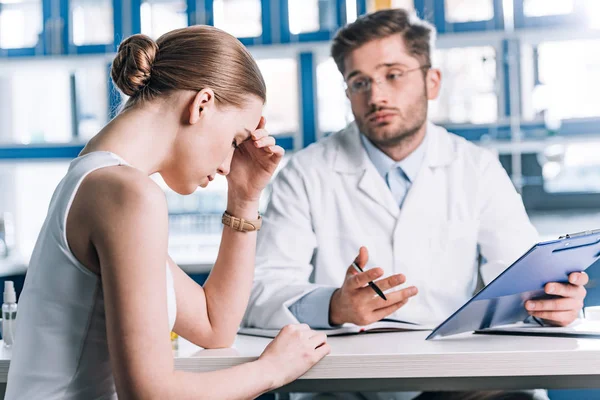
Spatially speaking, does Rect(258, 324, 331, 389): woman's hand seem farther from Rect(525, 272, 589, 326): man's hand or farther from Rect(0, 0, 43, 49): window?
Rect(0, 0, 43, 49): window

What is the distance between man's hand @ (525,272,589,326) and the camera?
1.49 m

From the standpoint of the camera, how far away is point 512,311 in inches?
58.7

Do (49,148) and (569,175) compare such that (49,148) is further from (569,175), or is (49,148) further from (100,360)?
(100,360)

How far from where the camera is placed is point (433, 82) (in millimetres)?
2352

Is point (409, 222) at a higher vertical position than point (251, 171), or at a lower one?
lower

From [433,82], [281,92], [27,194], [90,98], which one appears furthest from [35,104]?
[433,82]

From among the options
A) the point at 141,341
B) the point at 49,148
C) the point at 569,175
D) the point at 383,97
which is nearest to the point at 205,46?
the point at 141,341

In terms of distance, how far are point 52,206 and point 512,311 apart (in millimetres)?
934

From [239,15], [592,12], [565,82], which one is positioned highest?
[239,15]

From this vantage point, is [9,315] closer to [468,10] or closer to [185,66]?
[185,66]

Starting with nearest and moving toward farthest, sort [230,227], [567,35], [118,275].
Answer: [118,275] → [230,227] → [567,35]

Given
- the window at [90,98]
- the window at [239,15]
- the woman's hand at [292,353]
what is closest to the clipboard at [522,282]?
the woman's hand at [292,353]

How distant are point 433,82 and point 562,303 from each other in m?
1.05

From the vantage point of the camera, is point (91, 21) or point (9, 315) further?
point (91, 21)
